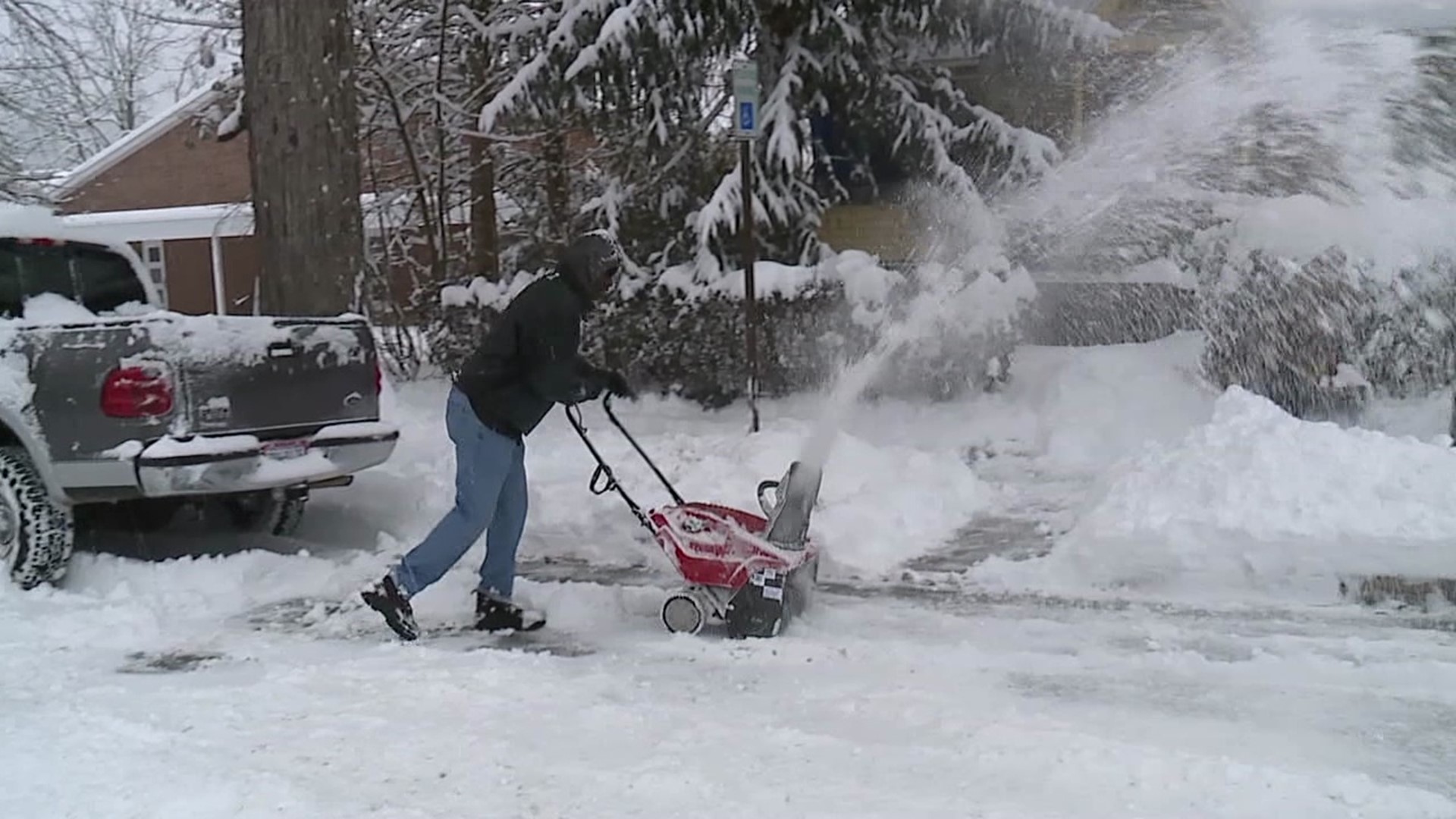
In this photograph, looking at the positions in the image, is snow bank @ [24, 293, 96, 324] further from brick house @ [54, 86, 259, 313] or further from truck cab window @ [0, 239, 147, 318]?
brick house @ [54, 86, 259, 313]

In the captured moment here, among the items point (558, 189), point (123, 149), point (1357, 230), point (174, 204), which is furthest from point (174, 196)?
point (1357, 230)

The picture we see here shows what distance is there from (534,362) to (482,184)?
9517 mm

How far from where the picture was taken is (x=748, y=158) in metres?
9.47

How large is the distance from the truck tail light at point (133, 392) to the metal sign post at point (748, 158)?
4419mm

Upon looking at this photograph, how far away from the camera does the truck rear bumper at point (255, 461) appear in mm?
6105

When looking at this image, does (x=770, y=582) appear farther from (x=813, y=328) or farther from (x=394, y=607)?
(x=813, y=328)

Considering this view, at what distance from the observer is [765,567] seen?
17.4 ft

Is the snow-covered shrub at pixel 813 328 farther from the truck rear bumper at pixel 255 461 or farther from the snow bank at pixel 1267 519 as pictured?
the truck rear bumper at pixel 255 461

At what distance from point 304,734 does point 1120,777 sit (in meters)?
2.69

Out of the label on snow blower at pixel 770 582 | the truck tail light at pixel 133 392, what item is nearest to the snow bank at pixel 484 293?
the truck tail light at pixel 133 392

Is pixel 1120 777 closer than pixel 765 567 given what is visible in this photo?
Yes

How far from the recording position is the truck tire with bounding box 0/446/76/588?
6.19 m

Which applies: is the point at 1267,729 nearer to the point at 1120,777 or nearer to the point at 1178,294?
the point at 1120,777

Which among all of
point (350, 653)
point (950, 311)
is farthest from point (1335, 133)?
point (350, 653)
